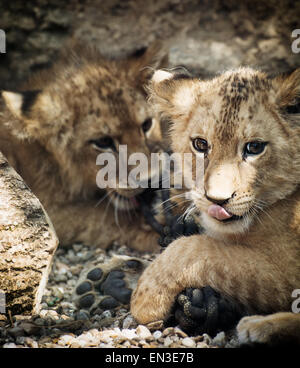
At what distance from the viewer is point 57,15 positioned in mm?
5180

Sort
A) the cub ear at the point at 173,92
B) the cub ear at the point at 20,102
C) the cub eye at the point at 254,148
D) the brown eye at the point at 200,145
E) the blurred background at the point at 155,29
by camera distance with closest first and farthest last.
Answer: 1. the cub eye at the point at 254,148
2. the brown eye at the point at 200,145
3. the cub ear at the point at 173,92
4. the cub ear at the point at 20,102
5. the blurred background at the point at 155,29

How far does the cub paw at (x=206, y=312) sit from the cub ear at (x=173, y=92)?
1.19 metres

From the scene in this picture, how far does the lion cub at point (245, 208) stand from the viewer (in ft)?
8.20

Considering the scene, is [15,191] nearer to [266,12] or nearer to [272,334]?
[272,334]

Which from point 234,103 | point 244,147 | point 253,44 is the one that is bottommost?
point 244,147

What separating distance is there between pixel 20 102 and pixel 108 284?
1.47m

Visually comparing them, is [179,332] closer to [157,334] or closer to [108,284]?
[157,334]

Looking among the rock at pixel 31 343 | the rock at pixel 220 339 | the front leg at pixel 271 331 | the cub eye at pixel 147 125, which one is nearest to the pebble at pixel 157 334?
the rock at pixel 220 339

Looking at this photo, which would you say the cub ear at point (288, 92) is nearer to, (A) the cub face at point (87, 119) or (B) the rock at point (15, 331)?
(A) the cub face at point (87, 119)

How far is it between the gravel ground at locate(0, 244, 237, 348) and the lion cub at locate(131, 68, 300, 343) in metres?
0.13

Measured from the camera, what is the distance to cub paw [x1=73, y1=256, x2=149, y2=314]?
2.90 meters

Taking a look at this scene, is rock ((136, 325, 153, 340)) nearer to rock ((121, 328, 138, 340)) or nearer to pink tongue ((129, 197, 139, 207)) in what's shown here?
rock ((121, 328, 138, 340))
